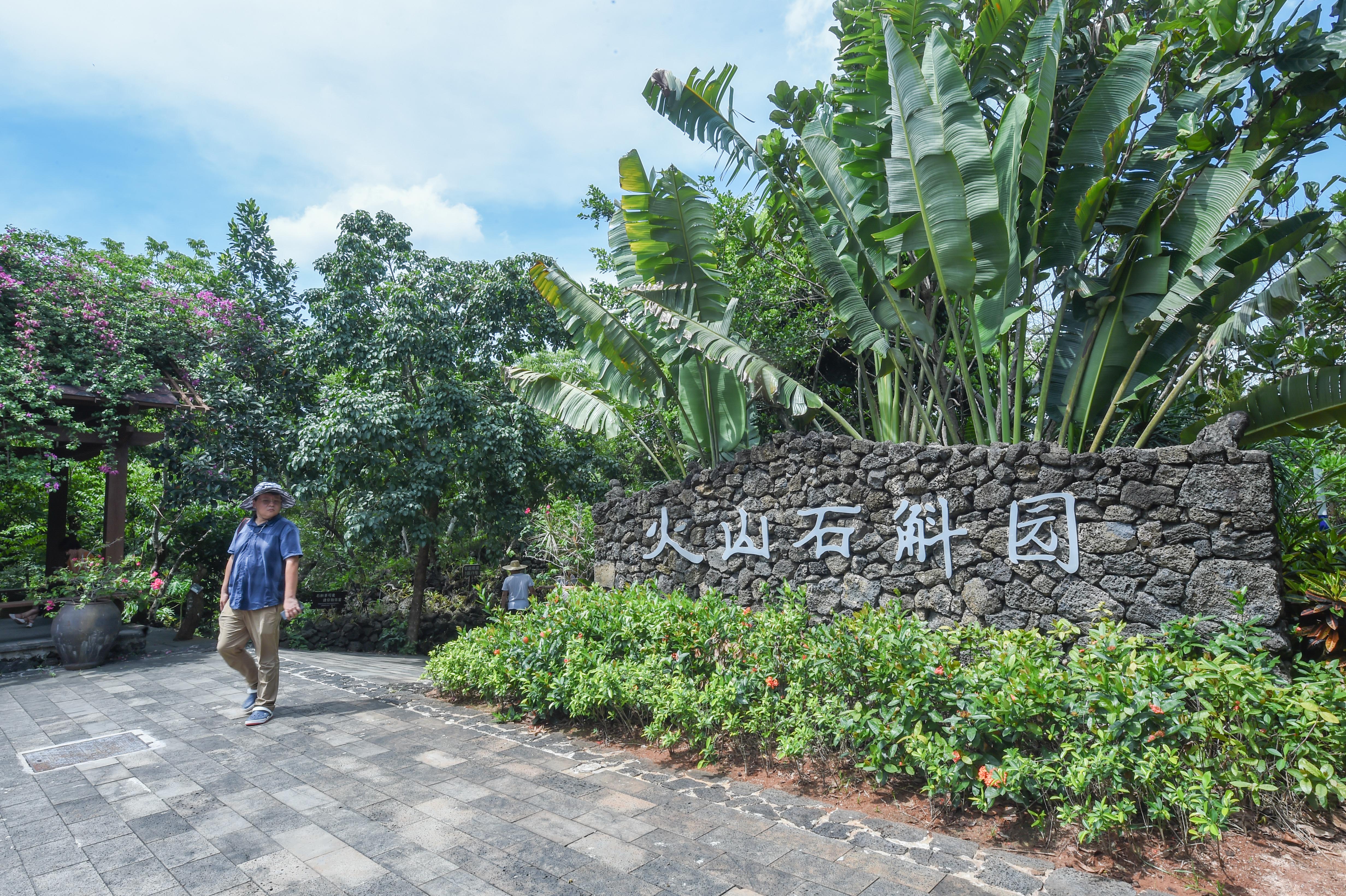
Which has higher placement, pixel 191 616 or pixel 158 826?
pixel 158 826

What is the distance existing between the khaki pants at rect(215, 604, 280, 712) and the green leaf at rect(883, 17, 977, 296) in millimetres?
5576

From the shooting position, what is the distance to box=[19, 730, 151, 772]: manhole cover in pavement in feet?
14.2

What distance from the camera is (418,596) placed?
38.9 feet

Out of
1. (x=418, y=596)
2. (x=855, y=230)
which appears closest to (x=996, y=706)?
(x=855, y=230)

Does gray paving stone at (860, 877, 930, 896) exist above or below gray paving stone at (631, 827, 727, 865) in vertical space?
above

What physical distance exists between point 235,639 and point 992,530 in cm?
570

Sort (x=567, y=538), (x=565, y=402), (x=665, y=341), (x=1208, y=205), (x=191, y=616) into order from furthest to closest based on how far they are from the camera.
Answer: (x=191, y=616), (x=567, y=538), (x=565, y=402), (x=665, y=341), (x=1208, y=205)

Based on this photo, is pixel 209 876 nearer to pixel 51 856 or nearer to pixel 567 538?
pixel 51 856

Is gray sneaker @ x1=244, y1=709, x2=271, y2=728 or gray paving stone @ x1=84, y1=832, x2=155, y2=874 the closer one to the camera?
gray paving stone @ x1=84, y1=832, x2=155, y2=874

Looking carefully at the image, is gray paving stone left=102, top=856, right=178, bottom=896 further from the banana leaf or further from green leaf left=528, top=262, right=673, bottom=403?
the banana leaf

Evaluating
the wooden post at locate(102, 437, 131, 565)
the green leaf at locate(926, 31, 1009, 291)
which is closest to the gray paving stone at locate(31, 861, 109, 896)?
the green leaf at locate(926, 31, 1009, 291)

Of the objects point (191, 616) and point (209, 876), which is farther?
point (191, 616)

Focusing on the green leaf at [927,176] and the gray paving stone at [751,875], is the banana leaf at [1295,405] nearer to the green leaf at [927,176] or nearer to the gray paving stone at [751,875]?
the green leaf at [927,176]

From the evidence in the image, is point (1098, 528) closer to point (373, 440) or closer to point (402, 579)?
point (373, 440)
